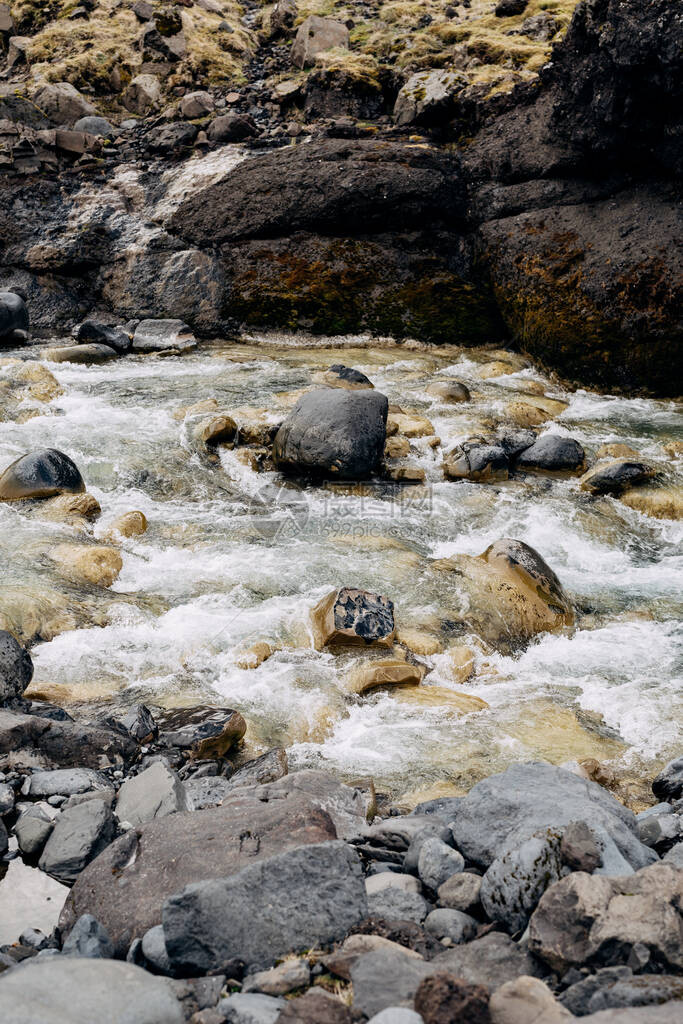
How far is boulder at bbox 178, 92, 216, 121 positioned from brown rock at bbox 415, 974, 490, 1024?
72.6 ft

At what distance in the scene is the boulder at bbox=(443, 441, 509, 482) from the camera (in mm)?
9711

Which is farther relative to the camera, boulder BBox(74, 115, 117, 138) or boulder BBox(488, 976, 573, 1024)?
boulder BBox(74, 115, 117, 138)

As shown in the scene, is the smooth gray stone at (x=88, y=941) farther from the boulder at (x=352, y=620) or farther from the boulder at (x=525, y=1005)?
the boulder at (x=352, y=620)

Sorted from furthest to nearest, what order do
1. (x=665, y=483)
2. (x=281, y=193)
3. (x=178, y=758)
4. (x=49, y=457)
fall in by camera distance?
(x=281, y=193) → (x=665, y=483) → (x=49, y=457) → (x=178, y=758)

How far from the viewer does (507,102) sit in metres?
16.3

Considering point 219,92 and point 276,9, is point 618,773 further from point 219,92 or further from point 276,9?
point 276,9

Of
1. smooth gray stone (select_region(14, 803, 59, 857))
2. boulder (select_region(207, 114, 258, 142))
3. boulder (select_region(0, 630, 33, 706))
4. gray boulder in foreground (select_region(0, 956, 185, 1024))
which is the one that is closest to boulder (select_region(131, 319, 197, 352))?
boulder (select_region(207, 114, 258, 142))

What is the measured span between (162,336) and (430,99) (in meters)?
8.31

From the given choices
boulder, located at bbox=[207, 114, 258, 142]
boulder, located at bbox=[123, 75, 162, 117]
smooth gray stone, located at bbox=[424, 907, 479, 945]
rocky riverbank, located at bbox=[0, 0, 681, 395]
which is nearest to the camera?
smooth gray stone, located at bbox=[424, 907, 479, 945]

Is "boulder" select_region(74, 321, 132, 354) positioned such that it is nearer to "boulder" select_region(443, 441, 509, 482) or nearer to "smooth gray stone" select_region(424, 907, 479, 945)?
"boulder" select_region(443, 441, 509, 482)

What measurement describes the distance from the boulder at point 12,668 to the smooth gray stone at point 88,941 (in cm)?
222

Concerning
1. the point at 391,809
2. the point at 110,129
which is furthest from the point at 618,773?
the point at 110,129

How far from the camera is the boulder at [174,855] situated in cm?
326

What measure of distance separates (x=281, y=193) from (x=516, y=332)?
18.8 feet
